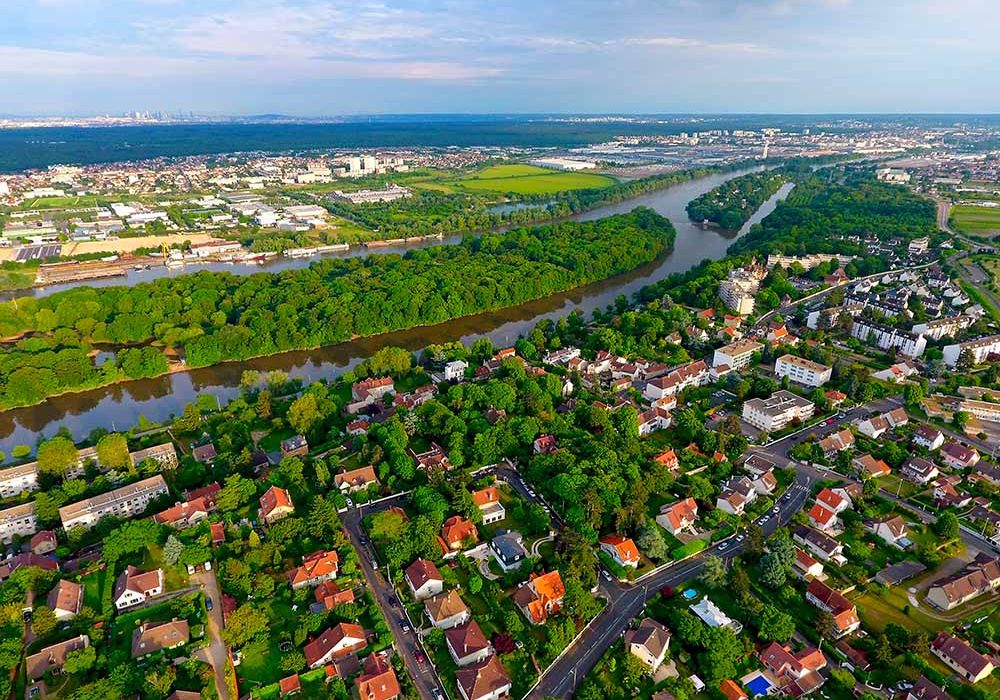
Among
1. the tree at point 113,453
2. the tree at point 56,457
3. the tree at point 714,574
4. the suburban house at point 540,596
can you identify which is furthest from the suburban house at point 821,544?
the tree at point 56,457

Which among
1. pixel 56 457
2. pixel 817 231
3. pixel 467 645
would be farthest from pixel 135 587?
pixel 817 231

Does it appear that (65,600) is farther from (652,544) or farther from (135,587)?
(652,544)

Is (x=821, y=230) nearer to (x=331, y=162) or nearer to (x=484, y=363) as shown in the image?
(x=484, y=363)

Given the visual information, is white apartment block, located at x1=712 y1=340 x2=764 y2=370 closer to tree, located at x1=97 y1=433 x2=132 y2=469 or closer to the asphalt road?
the asphalt road

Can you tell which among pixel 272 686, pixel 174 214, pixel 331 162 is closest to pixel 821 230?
pixel 272 686

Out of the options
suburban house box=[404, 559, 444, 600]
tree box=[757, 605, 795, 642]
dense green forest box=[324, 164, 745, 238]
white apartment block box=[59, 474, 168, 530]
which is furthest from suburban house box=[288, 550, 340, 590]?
dense green forest box=[324, 164, 745, 238]
